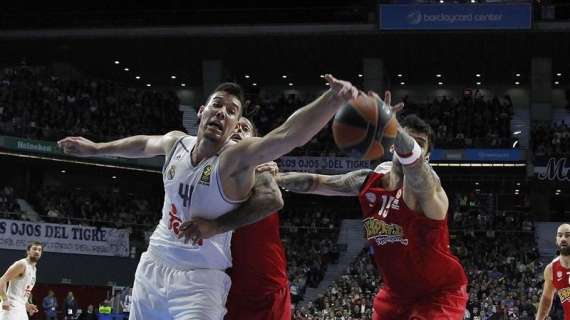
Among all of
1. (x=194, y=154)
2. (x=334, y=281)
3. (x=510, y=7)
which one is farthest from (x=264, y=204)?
(x=510, y=7)

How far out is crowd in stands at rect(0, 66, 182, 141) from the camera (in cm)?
3509

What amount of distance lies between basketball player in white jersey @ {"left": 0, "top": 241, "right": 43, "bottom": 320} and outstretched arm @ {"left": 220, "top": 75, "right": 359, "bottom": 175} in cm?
1056

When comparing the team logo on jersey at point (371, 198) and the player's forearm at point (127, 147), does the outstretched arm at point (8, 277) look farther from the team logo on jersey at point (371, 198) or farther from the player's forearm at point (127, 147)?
the team logo on jersey at point (371, 198)

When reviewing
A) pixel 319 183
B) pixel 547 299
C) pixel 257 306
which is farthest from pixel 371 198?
pixel 547 299

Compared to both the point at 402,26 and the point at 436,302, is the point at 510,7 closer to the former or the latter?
the point at 402,26

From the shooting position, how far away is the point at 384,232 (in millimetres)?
6453

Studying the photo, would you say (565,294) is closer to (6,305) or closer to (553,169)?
(6,305)

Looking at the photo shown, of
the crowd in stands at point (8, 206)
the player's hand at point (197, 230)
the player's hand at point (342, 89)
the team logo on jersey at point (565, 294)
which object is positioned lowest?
the crowd in stands at point (8, 206)

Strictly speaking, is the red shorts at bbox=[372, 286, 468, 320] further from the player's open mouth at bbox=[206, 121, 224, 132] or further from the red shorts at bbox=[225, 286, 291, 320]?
the player's open mouth at bbox=[206, 121, 224, 132]

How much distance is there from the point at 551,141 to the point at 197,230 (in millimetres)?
32352

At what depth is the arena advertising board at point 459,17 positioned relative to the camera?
114ft

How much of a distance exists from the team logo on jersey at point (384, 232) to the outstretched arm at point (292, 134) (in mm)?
1493

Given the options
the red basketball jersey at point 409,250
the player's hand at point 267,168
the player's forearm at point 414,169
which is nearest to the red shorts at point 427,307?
the red basketball jersey at point 409,250

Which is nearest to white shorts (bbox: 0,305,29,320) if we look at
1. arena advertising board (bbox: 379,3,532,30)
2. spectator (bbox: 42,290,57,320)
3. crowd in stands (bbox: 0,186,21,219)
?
spectator (bbox: 42,290,57,320)
